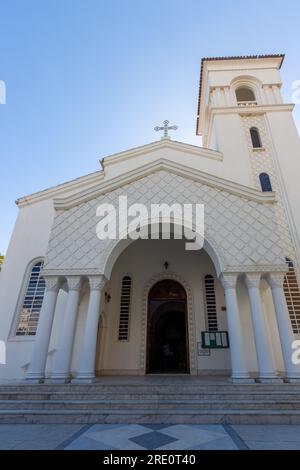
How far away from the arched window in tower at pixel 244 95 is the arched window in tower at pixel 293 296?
1077 centimetres

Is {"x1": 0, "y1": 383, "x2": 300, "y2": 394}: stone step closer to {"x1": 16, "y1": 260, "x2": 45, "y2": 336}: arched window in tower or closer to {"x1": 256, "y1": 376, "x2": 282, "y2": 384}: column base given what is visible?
{"x1": 256, "y1": 376, "x2": 282, "y2": 384}: column base

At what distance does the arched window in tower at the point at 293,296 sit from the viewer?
905 cm

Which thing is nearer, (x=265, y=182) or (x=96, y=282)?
(x=96, y=282)

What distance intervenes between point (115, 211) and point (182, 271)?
13.4 ft

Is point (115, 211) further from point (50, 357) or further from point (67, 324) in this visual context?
point (50, 357)

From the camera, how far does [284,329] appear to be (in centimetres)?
687

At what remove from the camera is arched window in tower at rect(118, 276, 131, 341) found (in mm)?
10258

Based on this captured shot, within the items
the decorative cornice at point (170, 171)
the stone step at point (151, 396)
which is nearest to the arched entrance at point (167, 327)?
the decorative cornice at point (170, 171)

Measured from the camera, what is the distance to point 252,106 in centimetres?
1385

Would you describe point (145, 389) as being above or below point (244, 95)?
below

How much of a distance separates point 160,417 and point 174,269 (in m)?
6.80

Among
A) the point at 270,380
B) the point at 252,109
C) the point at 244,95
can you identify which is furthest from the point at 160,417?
the point at 244,95

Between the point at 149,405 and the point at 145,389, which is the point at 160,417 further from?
the point at 145,389

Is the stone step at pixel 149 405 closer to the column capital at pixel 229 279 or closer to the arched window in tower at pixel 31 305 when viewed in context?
the column capital at pixel 229 279
